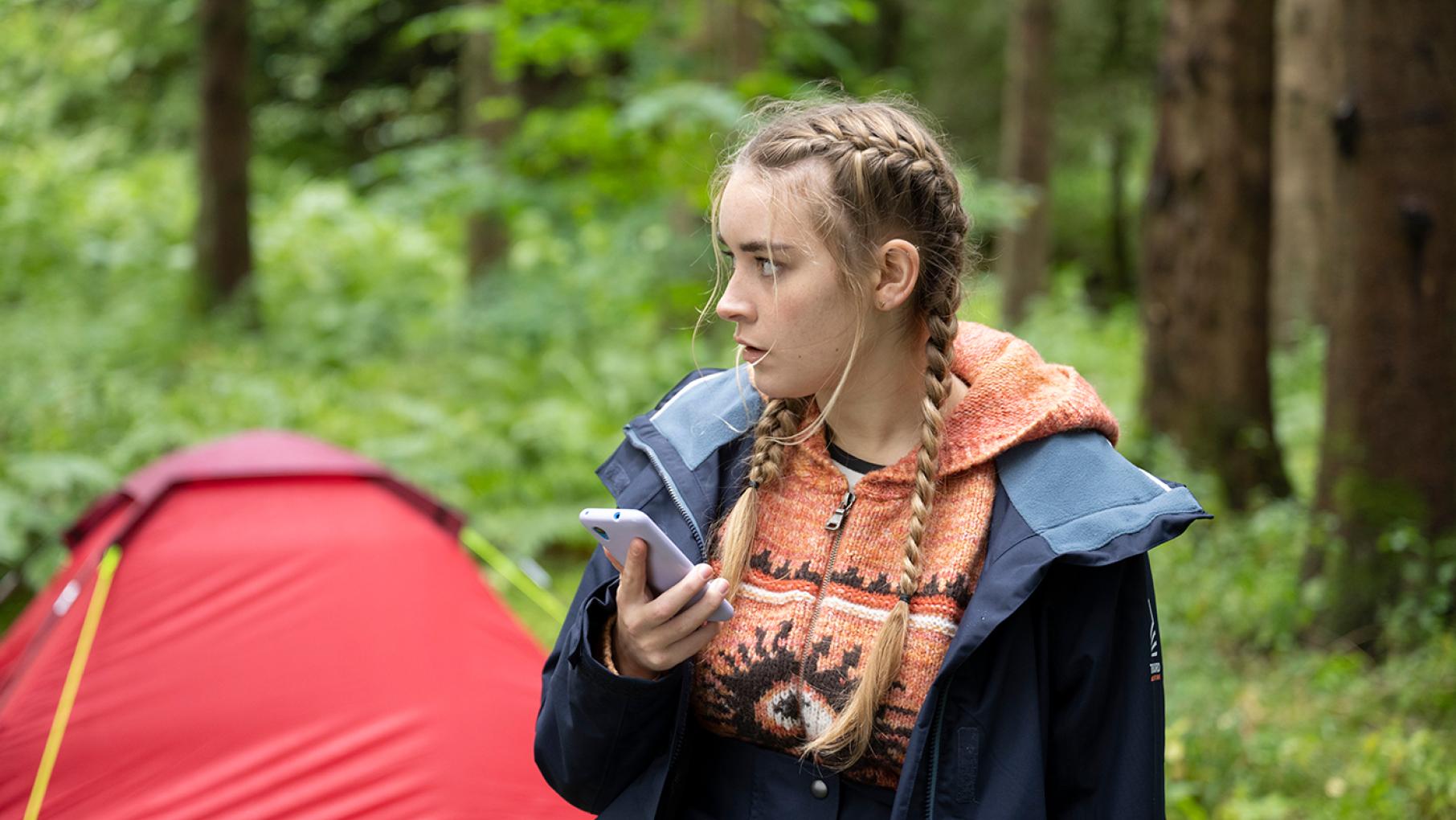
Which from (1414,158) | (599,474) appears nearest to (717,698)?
(599,474)

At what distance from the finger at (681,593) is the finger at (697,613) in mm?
12

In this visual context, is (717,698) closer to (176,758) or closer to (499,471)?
(176,758)

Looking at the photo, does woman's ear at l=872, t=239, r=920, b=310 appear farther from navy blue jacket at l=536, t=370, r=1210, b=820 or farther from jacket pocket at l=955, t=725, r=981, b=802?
jacket pocket at l=955, t=725, r=981, b=802

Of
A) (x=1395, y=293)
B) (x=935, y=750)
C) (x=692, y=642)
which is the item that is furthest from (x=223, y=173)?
(x=935, y=750)

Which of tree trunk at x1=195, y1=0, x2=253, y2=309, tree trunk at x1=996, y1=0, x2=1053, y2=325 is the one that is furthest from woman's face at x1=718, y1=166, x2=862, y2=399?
tree trunk at x1=195, y1=0, x2=253, y2=309

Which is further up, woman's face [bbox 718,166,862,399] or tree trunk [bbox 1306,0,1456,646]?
woman's face [bbox 718,166,862,399]

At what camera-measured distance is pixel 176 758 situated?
10.8 ft

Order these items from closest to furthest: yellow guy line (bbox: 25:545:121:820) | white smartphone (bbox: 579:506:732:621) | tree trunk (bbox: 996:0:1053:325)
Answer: white smartphone (bbox: 579:506:732:621) → yellow guy line (bbox: 25:545:121:820) → tree trunk (bbox: 996:0:1053:325)

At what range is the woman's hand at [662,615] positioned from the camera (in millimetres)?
1721

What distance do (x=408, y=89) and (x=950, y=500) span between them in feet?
52.4

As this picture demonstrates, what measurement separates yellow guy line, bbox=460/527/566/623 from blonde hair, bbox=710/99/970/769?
2.53 m

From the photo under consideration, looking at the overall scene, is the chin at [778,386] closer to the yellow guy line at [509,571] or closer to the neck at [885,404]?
the neck at [885,404]

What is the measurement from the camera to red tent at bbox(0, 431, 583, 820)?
327cm

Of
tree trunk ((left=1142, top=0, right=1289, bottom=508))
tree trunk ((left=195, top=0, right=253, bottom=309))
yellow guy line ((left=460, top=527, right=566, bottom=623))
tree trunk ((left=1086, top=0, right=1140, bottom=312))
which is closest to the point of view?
yellow guy line ((left=460, top=527, right=566, bottom=623))
